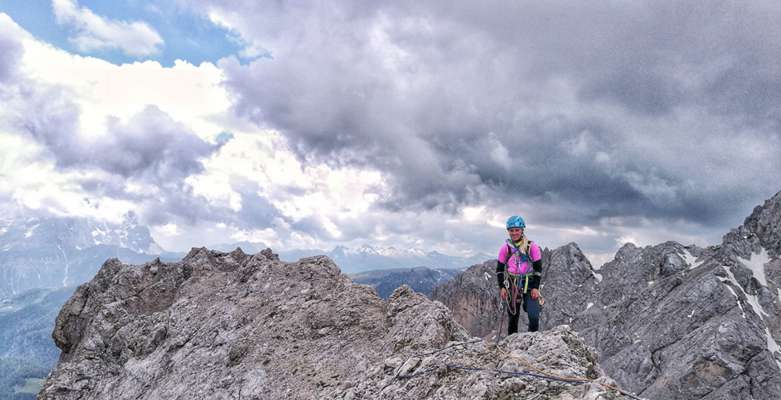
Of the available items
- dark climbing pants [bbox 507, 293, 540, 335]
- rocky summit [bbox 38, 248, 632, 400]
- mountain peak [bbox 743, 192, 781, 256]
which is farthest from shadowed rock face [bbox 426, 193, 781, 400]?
rocky summit [bbox 38, 248, 632, 400]

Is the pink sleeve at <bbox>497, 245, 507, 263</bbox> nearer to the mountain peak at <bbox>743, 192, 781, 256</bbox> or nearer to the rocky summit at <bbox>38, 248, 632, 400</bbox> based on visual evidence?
the rocky summit at <bbox>38, 248, 632, 400</bbox>

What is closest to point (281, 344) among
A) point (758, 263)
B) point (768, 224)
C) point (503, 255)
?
point (503, 255)

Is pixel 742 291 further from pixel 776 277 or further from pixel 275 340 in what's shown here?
pixel 275 340

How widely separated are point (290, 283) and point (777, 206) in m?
180

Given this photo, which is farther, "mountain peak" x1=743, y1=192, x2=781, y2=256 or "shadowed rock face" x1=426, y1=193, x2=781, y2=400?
"mountain peak" x1=743, y1=192, x2=781, y2=256

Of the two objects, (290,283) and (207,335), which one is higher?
(290,283)

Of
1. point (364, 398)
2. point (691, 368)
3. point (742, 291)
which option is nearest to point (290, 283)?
point (364, 398)

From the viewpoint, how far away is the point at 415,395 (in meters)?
12.8

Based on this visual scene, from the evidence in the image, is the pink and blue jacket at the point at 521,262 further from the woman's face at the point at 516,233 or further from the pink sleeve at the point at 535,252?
the woman's face at the point at 516,233

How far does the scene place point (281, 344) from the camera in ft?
63.1

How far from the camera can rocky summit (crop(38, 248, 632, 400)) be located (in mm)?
12852

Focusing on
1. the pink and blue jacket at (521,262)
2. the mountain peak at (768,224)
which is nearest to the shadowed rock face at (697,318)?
the mountain peak at (768,224)

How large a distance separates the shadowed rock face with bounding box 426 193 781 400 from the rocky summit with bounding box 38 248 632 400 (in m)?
57.0

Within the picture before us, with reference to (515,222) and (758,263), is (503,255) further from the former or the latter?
(758,263)
